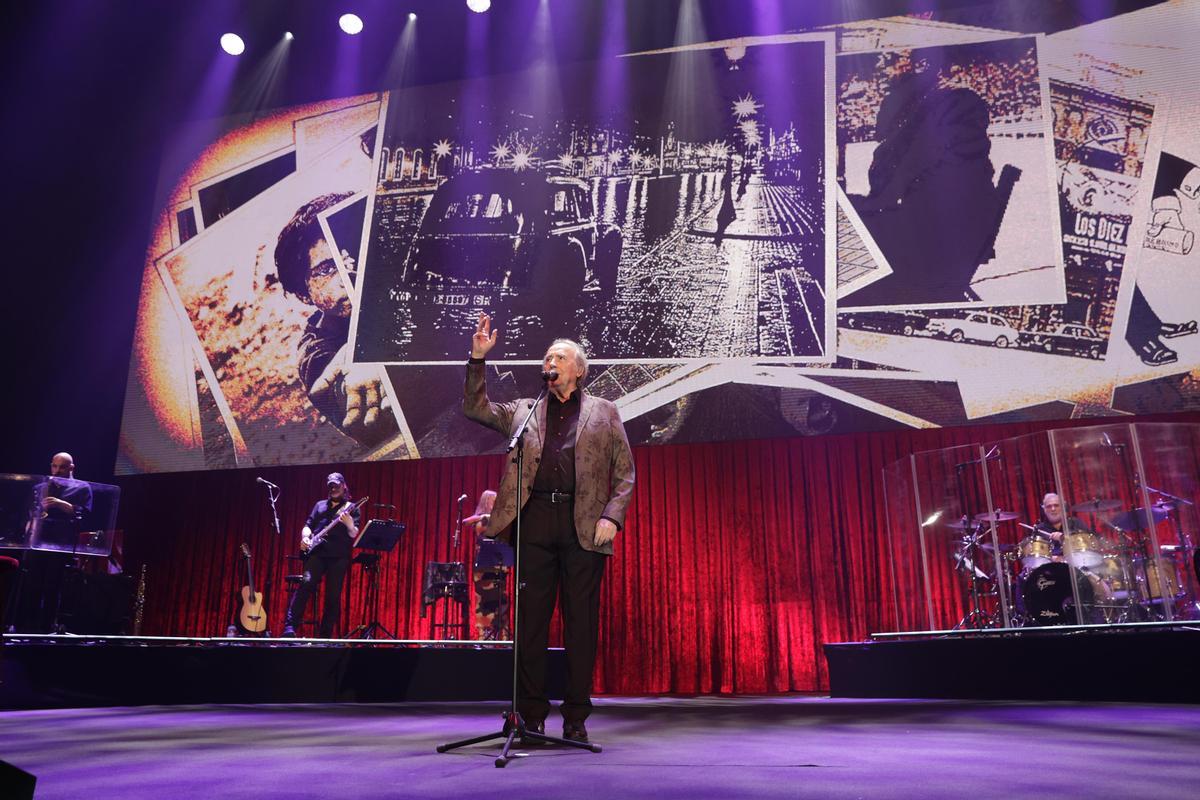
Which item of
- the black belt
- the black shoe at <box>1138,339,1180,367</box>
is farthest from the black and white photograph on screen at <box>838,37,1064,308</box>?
the black belt

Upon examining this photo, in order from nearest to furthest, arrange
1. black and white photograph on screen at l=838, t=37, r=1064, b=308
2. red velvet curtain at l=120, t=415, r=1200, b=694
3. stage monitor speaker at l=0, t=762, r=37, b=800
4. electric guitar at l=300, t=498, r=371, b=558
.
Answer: stage monitor speaker at l=0, t=762, r=37, b=800 → black and white photograph on screen at l=838, t=37, r=1064, b=308 → electric guitar at l=300, t=498, r=371, b=558 → red velvet curtain at l=120, t=415, r=1200, b=694

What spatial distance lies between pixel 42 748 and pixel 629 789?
6.22 ft

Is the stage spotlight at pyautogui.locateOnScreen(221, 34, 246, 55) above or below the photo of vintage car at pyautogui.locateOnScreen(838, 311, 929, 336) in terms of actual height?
above

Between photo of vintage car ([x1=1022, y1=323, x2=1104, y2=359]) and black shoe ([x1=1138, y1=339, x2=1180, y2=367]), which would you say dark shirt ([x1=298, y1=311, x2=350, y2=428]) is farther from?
black shoe ([x1=1138, y1=339, x2=1180, y2=367])

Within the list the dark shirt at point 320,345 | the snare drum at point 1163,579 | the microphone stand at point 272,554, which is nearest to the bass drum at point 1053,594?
the snare drum at point 1163,579

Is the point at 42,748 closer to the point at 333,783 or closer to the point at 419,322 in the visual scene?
the point at 333,783

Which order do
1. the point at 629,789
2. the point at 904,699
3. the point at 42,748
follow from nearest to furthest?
the point at 629,789
the point at 42,748
the point at 904,699

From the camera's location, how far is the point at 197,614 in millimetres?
9070

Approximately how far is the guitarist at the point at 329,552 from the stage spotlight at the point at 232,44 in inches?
171

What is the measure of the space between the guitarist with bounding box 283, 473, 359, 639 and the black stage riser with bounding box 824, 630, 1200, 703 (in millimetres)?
3748

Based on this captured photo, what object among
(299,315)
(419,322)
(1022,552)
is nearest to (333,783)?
(1022,552)

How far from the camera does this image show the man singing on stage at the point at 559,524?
2672 mm

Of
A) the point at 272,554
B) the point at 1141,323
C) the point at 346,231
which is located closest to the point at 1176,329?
the point at 1141,323

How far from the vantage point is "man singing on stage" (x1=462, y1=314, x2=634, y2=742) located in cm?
267
